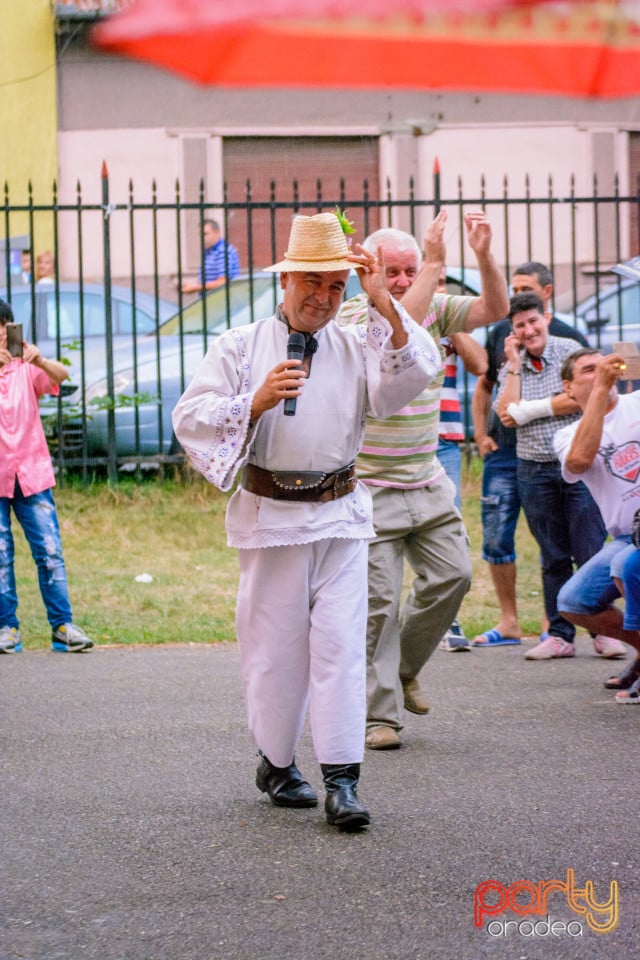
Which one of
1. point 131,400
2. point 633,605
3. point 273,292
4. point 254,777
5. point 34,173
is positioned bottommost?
point 254,777

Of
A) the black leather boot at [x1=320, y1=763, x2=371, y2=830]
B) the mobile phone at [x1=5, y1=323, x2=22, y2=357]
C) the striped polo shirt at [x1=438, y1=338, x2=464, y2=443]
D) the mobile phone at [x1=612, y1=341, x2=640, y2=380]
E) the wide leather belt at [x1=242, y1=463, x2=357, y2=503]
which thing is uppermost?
the mobile phone at [x1=5, y1=323, x2=22, y2=357]

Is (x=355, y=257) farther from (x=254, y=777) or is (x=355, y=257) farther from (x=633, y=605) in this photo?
(x=633, y=605)

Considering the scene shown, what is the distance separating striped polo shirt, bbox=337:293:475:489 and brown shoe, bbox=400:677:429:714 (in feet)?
2.84

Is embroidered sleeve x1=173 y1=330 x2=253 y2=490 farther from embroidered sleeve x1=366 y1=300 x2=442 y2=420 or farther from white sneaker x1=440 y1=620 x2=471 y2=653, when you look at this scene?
white sneaker x1=440 y1=620 x2=471 y2=653

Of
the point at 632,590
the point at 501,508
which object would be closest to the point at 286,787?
the point at 632,590

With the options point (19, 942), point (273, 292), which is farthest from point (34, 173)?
point (19, 942)

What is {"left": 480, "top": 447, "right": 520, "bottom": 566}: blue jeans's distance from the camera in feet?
25.8

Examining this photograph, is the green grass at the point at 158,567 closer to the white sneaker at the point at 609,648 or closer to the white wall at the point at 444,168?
the white sneaker at the point at 609,648

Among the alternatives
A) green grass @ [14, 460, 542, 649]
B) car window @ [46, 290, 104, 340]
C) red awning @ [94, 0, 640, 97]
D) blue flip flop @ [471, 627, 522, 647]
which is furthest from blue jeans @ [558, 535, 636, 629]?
car window @ [46, 290, 104, 340]

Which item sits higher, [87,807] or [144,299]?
[144,299]

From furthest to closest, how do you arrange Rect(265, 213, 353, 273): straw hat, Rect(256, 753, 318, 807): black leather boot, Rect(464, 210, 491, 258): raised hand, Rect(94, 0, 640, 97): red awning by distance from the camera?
Rect(464, 210, 491, 258): raised hand, Rect(256, 753, 318, 807): black leather boot, Rect(265, 213, 353, 273): straw hat, Rect(94, 0, 640, 97): red awning

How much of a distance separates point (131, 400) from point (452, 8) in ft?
33.0

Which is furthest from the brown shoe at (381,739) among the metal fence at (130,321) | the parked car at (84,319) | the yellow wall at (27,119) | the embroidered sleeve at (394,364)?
the yellow wall at (27,119)

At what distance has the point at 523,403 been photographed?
7.47m
